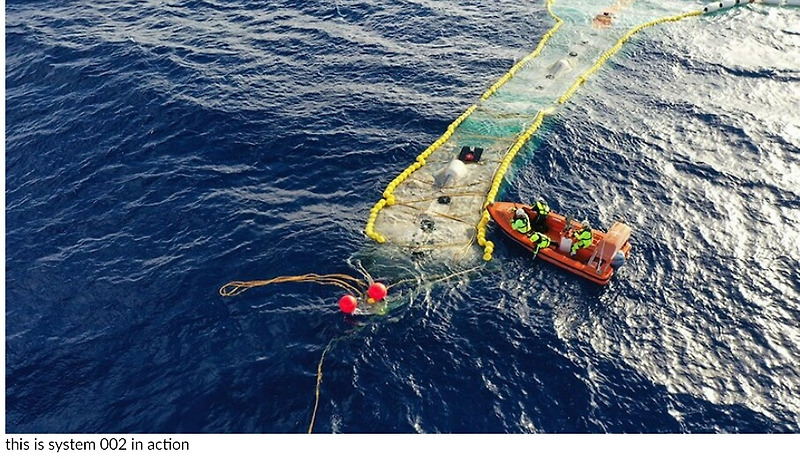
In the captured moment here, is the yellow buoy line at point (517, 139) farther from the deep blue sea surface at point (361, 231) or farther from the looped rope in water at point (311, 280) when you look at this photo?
the looped rope in water at point (311, 280)

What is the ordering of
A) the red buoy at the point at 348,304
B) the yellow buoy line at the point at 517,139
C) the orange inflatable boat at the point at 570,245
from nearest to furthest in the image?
1. the red buoy at the point at 348,304
2. the orange inflatable boat at the point at 570,245
3. the yellow buoy line at the point at 517,139

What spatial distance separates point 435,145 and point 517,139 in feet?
22.1

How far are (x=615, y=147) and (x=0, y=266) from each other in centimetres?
4560

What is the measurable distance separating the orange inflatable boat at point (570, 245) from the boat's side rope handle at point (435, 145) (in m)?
7.51

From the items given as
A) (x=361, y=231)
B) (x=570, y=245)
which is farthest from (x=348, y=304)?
(x=570, y=245)

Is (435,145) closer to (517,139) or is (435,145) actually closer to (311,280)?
(517,139)

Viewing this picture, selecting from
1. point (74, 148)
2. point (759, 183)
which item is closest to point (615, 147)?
point (759, 183)

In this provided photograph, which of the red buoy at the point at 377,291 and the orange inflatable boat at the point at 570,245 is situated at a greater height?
the orange inflatable boat at the point at 570,245

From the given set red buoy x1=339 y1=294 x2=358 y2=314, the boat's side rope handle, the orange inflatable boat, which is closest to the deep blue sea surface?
red buoy x1=339 y1=294 x2=358 y2=314

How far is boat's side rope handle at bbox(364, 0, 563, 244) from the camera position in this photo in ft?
141

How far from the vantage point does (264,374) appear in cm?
3400

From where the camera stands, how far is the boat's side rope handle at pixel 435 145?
43.1 m

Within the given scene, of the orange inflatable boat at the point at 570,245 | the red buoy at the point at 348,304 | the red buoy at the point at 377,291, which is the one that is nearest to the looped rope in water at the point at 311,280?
the red buoy at the point at 377,291

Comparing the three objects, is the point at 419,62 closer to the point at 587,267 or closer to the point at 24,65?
the point at 587,267
